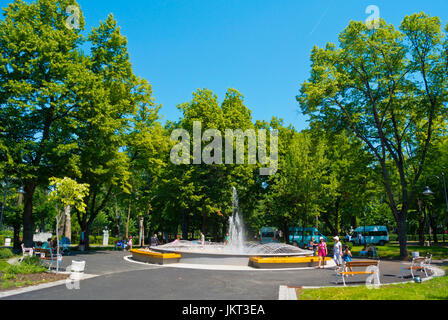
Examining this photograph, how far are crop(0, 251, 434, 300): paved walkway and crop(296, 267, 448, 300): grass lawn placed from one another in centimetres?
118

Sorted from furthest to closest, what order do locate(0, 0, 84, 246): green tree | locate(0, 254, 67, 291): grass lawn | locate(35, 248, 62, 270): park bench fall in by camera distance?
locate(0, 0, 84, 246): green tree, locate(35, 248, 62, 270): park bench, locate(0, 254, 67, 291): grass lawn

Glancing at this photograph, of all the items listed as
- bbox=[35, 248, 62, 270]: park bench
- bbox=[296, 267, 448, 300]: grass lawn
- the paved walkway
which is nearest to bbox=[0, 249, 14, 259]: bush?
bbox=[35, 248, 62, 270]: park bench

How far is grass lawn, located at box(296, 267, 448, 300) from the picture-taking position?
8547 millimetres

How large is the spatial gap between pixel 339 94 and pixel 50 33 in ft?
76.7

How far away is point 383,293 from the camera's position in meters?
8.98

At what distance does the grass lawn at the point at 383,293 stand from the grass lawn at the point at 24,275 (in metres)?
9.38

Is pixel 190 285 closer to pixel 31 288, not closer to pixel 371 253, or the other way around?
pixel 31 288

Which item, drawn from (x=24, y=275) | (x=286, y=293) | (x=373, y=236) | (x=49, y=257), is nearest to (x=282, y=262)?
(x=286, y=293)

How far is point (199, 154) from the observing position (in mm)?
35406

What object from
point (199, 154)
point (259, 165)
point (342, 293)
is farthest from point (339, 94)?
point (342, 293)

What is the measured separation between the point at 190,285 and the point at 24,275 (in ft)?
22.5

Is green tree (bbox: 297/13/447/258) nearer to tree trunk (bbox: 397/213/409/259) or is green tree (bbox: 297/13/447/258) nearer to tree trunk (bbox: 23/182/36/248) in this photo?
tree trunk (bbox: 397/213/409/259)

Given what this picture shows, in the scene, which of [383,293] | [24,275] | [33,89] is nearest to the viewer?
[383,293]

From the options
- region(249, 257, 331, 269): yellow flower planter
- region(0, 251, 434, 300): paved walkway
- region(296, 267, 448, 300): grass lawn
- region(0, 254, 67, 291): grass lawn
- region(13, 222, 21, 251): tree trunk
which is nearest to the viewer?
region(296, 267, 448, 300): grass lawn
